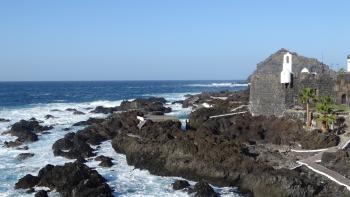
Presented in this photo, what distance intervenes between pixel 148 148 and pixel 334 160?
868cm

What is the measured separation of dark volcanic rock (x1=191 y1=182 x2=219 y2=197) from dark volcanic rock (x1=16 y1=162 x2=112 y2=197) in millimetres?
3233

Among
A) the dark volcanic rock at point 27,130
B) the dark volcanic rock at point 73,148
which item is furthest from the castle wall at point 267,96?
the dark volcanic rock at point 27,130

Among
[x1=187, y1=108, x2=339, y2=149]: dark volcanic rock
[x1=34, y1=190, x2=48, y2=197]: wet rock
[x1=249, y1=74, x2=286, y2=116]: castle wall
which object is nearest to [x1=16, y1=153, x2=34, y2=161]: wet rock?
[x1=34, y1=190, x2=48, y2=197]: wet rock

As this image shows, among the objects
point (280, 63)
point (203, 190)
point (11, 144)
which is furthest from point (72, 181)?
point (280, 63)

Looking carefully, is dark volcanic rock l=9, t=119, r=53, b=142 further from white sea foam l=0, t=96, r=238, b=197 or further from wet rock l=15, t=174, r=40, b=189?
wet rock l=15, t=174, r=40, b=189

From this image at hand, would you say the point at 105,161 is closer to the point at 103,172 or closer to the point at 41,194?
the point at 103,172

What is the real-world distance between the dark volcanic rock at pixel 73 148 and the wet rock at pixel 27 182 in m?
5.25

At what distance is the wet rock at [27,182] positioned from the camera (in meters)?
20.7

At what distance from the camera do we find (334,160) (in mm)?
21750

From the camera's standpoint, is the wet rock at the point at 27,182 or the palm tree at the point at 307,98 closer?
the wet rock at the point at 27,182

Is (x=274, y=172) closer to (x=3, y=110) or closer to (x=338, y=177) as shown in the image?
(x=338, y=177)

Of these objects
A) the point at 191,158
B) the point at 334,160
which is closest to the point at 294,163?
the point at 334,160

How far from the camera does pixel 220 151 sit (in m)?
23.0

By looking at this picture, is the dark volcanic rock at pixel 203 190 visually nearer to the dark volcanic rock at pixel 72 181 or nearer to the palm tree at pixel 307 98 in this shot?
the dark volcanic rock at pixel 72 181
